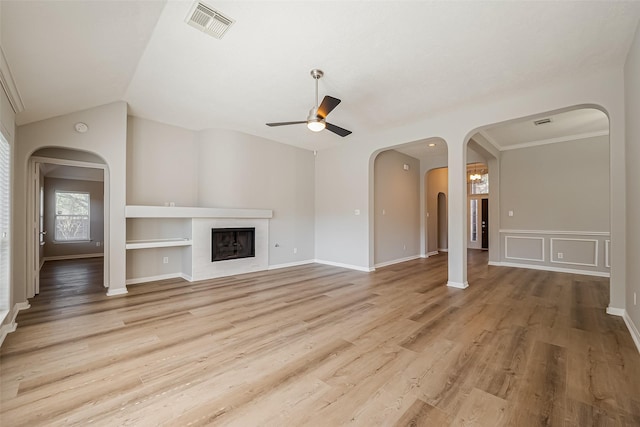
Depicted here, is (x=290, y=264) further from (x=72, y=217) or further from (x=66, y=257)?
(x=72, y=217)

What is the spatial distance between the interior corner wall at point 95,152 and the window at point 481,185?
10.3 metres

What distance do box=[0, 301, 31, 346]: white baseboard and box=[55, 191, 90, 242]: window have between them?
219 inches

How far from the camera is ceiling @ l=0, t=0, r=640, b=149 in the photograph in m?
2.26

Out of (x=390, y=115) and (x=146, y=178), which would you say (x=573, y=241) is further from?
(x=146, y=178)

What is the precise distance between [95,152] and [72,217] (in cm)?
569

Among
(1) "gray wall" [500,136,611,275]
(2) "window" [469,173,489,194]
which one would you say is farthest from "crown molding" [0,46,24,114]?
(2) "window" [469,173,489,194]

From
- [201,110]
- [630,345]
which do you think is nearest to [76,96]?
[201,110]

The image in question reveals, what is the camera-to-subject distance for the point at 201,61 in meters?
3.09

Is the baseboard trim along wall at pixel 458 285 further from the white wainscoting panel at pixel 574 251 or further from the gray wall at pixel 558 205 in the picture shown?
the white wainscoting panel at pixel 574 251

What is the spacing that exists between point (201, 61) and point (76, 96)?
1.70 m

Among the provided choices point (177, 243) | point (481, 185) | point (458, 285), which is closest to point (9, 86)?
point (177, 243)

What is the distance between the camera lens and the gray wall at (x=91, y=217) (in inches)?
295

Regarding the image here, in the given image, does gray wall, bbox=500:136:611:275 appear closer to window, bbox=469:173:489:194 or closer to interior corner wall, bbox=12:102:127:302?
window, bbox=469:173:489:194

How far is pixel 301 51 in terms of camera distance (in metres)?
2.89
